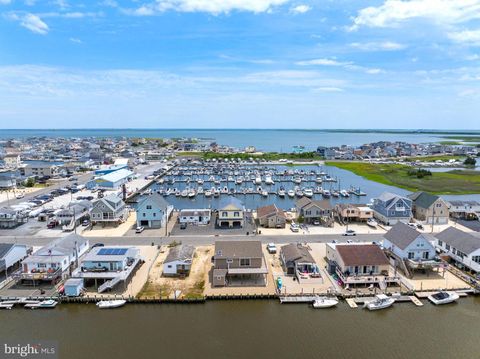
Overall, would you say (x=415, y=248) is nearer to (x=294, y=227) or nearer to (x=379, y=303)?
(x=379, y=303)

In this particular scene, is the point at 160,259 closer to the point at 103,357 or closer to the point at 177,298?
the point at 177,298

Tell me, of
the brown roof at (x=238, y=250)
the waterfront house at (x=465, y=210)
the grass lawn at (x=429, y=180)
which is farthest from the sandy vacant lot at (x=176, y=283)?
the grass lawn at (x=429, y=180)

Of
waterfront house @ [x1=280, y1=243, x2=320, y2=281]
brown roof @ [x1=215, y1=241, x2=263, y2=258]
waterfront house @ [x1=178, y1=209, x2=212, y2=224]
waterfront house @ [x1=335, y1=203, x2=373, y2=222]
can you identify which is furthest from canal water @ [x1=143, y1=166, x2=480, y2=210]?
brown roof @ [x1=215, y1=241, x2=263, y2=258]

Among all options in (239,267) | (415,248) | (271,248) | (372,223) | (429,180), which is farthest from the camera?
(429,180)

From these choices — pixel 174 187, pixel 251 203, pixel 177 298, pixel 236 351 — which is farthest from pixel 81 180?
pixel 236 351

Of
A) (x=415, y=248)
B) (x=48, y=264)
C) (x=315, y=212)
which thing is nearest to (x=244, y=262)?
(x=415, y=248)

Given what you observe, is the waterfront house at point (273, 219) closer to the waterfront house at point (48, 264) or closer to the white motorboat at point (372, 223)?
the white motorboat at point (372, 223)
